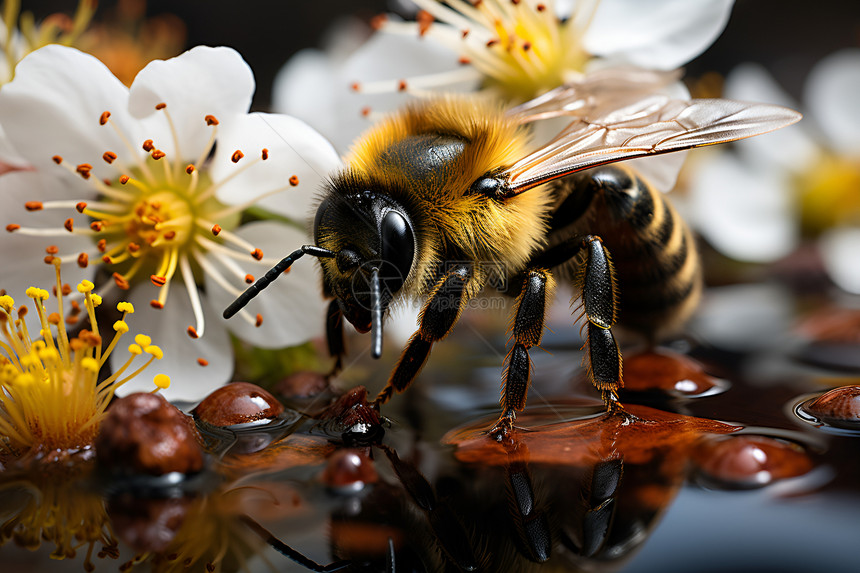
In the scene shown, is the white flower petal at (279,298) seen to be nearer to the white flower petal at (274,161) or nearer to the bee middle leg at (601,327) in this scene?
the white flower petal at (274,161)

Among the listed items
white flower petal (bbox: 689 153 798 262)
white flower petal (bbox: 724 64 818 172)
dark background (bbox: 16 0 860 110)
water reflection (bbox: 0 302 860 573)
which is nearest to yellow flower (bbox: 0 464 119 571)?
water reflection (bbox: 0 302 860 573)

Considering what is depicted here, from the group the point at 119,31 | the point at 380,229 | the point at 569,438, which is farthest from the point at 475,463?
the point at 119,31

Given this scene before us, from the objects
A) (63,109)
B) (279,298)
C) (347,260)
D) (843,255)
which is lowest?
(843,255)

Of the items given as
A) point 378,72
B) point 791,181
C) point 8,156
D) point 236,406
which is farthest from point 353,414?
point 791,181

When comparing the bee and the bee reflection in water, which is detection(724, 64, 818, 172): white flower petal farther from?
the bee reflection in water

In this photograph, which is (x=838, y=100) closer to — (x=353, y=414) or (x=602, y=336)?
Result: (x=602, y=336)
